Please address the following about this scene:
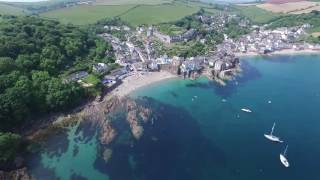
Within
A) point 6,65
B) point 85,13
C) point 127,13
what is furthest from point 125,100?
point 85,13

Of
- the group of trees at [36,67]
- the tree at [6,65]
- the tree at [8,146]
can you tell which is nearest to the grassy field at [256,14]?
the group of trees at [36,67]

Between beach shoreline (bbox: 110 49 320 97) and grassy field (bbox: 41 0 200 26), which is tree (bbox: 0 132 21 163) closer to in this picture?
beach shoreline (bbox: 110 49 320 97)

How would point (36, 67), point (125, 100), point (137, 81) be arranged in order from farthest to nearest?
point (137, 81) → point (36, 67) → point (125, 100)

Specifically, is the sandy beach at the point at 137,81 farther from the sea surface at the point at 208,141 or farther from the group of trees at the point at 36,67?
the group of trees at the point at 36,67

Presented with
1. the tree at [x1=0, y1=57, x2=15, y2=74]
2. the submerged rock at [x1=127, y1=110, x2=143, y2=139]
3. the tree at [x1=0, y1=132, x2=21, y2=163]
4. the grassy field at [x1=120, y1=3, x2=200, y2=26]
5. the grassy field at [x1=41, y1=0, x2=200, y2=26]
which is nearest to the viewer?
the tree at [x1=0, y1=132, x2=21, y2=163]

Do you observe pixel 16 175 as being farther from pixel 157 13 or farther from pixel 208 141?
pixel 157 13

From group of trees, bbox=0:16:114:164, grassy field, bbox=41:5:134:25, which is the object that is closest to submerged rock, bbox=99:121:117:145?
group of trees, bbox=0:16:114:164

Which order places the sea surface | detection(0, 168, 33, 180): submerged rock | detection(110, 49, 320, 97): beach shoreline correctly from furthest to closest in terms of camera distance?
detection(110, 49, 320, 97): beach shoreline < the sea surface < detection(0, 168, 33, 180): submerged rock
